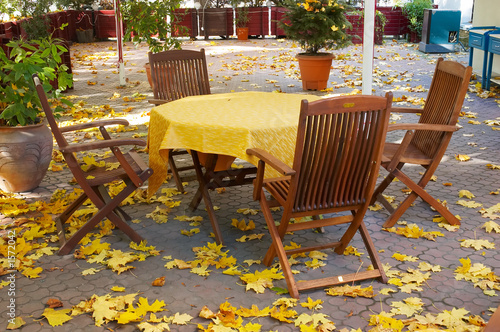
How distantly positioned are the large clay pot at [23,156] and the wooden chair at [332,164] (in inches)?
99.7

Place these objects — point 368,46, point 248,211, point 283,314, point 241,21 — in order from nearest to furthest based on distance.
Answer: point 283,314
point 248,211
point 368,46
point 241,21

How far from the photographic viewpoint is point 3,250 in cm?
402

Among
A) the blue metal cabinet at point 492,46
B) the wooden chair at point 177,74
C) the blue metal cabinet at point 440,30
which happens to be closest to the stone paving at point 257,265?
the wooden chair at point 177,74

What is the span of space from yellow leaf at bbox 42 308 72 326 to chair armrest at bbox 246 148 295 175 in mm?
1491

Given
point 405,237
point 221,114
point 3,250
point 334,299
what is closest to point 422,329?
point 334,299

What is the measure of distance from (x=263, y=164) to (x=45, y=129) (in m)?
2.73

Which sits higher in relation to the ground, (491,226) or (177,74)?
(177,74)

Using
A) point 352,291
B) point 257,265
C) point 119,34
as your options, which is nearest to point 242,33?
point 119,34

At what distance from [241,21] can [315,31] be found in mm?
11708

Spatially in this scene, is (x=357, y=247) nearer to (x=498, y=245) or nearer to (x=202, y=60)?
(x=498, y=245)

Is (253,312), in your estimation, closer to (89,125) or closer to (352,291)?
(352,291)

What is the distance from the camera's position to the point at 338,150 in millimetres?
3291

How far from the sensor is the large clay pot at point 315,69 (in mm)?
9938

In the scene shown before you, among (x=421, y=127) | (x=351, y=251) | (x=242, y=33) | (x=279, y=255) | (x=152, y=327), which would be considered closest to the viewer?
(x=152, y=327)
